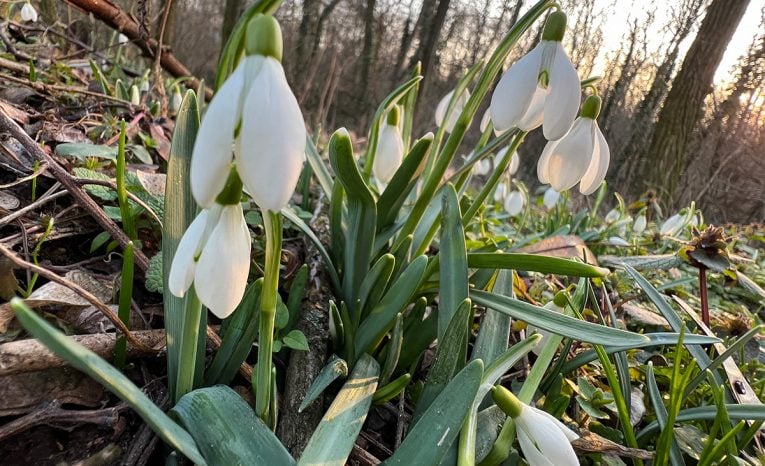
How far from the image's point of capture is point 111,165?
122 centimetres

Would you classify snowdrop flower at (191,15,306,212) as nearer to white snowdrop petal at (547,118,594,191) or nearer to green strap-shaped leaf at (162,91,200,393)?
green strap-shaped leaf at (162,91,200,393)

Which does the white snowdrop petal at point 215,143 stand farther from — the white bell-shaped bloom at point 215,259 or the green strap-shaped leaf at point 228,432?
the green strap-shaped leaf at point 228,432

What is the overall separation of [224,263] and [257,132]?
0.15m

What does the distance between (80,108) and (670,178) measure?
5081 mm

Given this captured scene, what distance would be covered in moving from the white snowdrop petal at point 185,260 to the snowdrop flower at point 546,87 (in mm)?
501

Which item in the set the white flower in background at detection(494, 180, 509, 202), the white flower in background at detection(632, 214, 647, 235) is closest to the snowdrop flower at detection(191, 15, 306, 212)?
the white flower in background at detection(494, 180, 509, 202)

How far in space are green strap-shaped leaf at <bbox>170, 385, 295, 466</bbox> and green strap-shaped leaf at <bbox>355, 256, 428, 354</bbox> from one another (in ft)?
0.97

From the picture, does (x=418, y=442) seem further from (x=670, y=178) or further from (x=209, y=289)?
(x=670, y=178)

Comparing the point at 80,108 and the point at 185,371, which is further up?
the point at 80,108

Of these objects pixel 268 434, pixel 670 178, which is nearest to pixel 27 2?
pixel 268 434

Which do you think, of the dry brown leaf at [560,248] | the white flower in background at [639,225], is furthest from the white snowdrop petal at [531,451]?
the white flower in background at [639,225]

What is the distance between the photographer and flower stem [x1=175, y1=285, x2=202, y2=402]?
1.91 ft

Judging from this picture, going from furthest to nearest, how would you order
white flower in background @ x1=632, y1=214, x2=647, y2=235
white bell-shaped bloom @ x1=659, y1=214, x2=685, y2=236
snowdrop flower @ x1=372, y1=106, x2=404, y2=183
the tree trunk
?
the tree trunk → white flower in background @ x1=632, y1=214, x2=647, y2=235 → white bell-shaped bloom @ x1=659, y1=214, x2=685, y2=236 → snowdrop flower @ x1=372, y1=106, x2=404, y2=183

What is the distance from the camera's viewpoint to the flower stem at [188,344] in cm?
58
